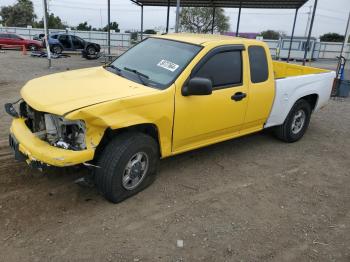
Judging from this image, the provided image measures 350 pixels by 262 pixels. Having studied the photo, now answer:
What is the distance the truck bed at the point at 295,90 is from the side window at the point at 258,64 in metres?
0.37

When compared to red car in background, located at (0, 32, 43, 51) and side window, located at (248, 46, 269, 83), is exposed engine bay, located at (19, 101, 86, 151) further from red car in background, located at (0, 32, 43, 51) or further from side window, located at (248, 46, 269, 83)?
red car in background, located at (0, 32, 43, 51)

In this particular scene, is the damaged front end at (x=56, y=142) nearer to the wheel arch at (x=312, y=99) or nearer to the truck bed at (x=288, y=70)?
the wheel arch at (x=312, y=99)

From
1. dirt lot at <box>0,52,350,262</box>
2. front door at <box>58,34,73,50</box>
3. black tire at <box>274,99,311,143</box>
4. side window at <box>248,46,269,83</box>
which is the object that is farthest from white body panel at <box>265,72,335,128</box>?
front door at <box>58,34,73,50</box>

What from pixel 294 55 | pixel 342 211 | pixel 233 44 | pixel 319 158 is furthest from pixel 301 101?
pixel 294 55

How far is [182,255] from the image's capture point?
3137mm

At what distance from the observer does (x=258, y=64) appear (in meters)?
5.04

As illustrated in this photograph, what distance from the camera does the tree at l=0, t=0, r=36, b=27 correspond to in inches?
2586

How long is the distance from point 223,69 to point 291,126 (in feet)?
7.26

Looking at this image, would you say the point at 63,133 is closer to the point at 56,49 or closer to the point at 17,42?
the point at 56,49

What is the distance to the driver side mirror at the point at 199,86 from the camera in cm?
386

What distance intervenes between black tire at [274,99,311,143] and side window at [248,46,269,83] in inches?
45.8

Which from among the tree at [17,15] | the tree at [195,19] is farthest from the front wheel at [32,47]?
the tree at [17,15]

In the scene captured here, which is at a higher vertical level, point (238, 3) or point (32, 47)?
point (238, 3)

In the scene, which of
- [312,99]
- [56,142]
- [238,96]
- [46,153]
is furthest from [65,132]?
[312,99]
